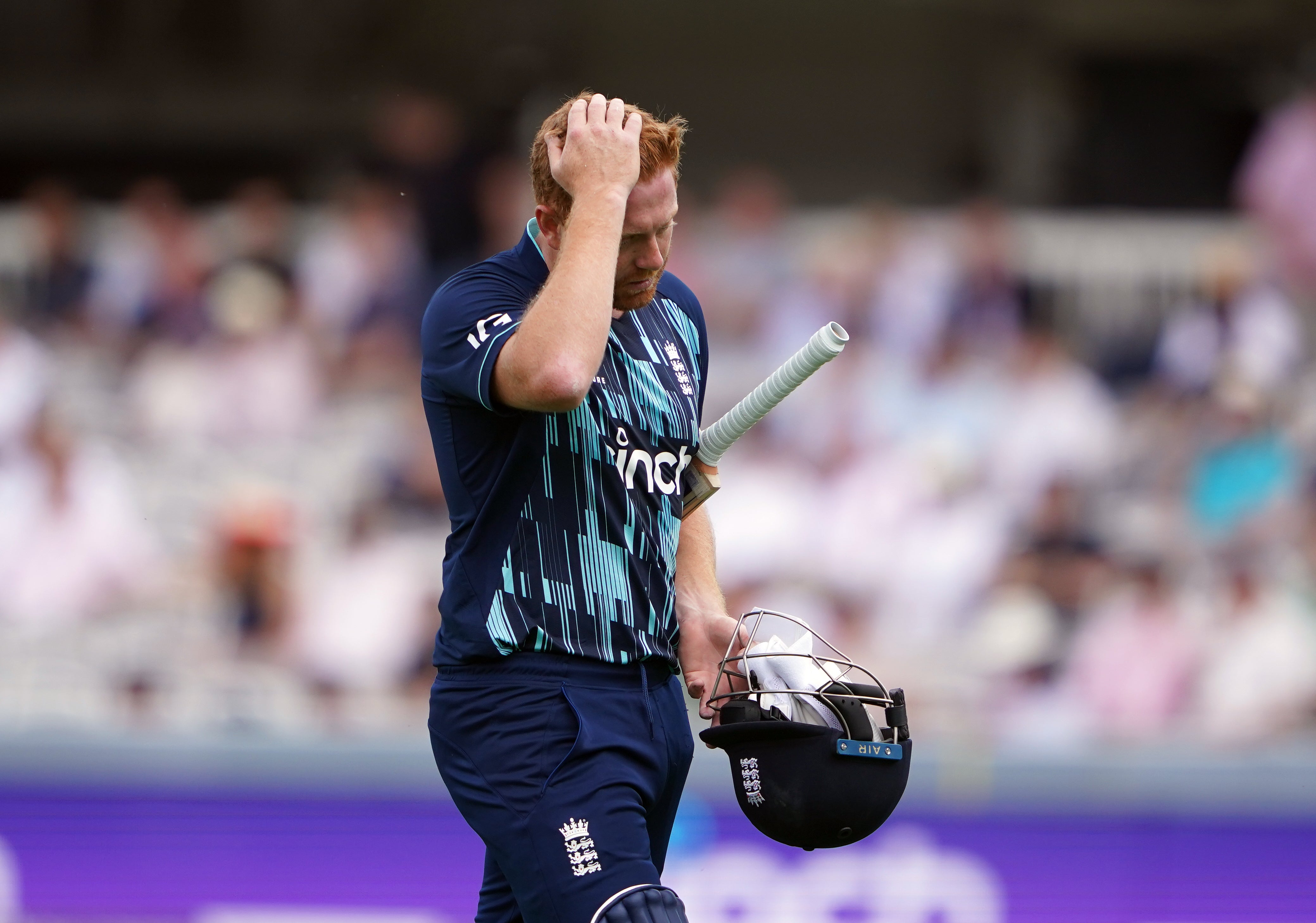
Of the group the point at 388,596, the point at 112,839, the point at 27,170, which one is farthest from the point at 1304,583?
the point at 27,170

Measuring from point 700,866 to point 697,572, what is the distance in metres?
3.51

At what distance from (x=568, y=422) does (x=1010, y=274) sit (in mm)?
7309

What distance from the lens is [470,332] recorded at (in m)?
3.11

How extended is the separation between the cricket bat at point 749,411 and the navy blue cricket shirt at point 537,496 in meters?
0.23

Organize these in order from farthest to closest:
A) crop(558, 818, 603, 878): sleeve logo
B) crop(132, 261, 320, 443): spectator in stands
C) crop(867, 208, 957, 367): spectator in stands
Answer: crop(132, 261, 320, 443): spectator in stands → crop(867, 208, 957, 367): spectator in stands → crop(558, 818, 603, 878): sleeve logo

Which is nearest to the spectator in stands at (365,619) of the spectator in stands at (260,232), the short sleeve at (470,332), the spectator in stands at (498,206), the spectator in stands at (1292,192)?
the spectator in stands at (498,206)

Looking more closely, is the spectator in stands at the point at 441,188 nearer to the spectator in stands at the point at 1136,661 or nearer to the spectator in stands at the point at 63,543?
the spectator in stands at the point at 63,543

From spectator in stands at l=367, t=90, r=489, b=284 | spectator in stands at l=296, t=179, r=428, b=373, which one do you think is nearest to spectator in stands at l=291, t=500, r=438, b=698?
spectator in stands at l=296, t=179, r=428, b=373

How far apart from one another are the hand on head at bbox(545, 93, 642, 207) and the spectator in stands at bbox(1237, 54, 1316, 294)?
26.3ft

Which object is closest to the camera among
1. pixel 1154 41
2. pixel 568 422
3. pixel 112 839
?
pixel 568 422

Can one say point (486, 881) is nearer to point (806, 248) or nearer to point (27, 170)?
point (806, 248)

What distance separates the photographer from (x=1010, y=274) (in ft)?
32.9

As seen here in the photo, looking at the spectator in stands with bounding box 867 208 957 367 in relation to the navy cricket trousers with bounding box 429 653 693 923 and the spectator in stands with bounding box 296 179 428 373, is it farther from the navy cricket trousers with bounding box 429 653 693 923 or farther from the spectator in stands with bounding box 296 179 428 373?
the navy cricket trousers with bounding box 429 653 693 923

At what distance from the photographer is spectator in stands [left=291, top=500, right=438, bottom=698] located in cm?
797
